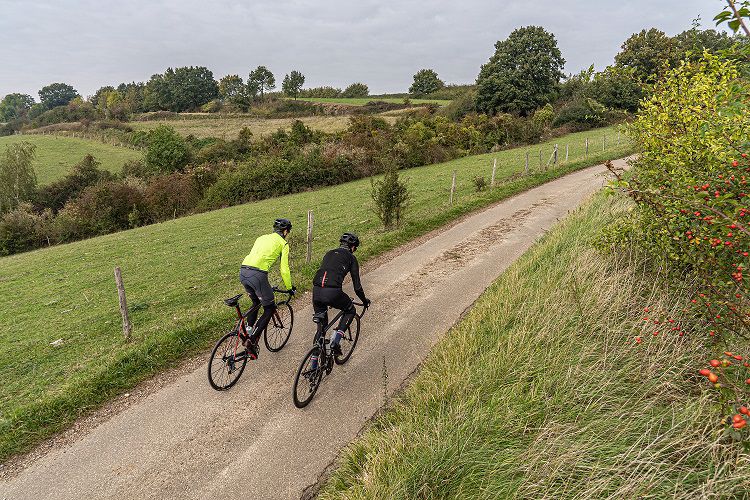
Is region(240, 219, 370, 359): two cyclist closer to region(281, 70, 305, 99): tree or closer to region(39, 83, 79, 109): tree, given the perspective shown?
region(281, 70, 305, 99): tree

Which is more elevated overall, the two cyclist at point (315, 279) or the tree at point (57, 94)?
the tree at point (57, 94)

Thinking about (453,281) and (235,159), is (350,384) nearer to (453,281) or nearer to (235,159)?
(453,281)

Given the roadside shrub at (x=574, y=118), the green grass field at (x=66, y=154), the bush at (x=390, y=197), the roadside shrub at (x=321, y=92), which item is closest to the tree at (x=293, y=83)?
the roadside shrub at (x=321, y=92)

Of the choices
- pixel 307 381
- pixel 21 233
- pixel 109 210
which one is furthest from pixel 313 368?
pixel 21 233

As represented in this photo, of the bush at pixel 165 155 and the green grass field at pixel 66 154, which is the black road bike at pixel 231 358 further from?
the green grass field at pixel 66 154

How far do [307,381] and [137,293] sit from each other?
9586 mm

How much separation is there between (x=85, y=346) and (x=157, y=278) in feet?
18.7

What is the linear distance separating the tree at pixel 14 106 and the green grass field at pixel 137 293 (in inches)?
7460

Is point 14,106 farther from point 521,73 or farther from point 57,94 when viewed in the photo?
point 521,73

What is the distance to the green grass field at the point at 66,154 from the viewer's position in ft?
170

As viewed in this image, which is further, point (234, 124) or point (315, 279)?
point (234, 124)

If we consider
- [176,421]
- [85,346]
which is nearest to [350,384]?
[176,421]

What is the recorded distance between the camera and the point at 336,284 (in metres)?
6.26

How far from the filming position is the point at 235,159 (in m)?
48.2
